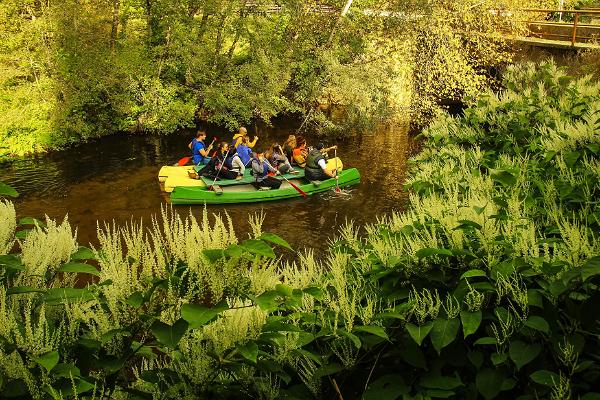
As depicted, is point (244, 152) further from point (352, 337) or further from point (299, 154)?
point (352, 337)

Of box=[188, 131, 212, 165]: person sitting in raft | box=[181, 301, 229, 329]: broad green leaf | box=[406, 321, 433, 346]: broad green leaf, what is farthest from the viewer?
box=[188, 131, 212, 165]: person sitting in raft

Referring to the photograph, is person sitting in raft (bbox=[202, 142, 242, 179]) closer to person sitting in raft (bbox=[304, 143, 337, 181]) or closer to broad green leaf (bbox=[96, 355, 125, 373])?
person sitting in raft (bbox=[304, 143, 337, 181])

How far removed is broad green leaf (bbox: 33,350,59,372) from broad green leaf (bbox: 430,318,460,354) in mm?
2011

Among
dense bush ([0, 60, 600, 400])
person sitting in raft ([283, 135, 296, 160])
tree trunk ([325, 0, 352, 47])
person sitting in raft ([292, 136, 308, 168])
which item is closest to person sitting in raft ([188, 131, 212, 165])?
person sitting in raft ([283, 135, 296, 160])

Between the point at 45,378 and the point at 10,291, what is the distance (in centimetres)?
61

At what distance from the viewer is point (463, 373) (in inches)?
121

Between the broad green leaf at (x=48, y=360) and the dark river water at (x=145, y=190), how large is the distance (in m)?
8.86

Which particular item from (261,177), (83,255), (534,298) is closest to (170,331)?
(83,255)

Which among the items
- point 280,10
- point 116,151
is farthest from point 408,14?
point 116,151

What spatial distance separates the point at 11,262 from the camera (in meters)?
2.96

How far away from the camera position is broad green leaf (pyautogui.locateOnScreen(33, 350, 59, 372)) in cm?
242

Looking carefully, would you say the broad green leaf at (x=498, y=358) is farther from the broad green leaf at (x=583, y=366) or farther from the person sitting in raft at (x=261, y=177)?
the person sitting in raft at (x=261, y=177)

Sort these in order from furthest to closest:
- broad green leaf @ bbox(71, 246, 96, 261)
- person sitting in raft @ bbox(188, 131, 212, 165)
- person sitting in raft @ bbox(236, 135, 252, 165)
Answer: person sitting in raft @ bbox(188, 131, 212, 165) < person sitting in raft @ bbox(236, 135, 252, 165) < broad green leaf @ bbox(71, 246, 96, 261)

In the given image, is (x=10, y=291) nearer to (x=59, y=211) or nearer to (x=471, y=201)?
(x=471, y=201)
